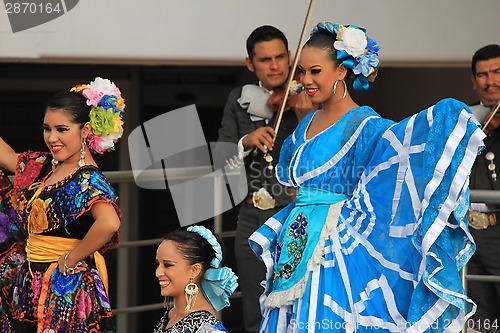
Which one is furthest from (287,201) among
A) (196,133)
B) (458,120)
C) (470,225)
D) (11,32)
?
(196,133)

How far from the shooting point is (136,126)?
7.31 m

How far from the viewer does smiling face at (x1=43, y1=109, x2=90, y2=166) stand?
3361 mm

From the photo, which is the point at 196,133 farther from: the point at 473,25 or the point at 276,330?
the point at 276,330

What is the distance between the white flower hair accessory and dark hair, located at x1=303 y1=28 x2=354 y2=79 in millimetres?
664

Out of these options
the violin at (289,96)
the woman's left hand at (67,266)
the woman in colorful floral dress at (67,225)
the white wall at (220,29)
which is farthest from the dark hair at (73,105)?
the white wall at (220,29)

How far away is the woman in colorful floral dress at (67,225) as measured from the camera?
3312 millimetres

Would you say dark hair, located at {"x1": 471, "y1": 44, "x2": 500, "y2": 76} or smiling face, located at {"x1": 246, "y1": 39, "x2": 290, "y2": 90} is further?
dark hair, located at {"x1": 471, "y1": 44, "x2": 500, "y2": 76}

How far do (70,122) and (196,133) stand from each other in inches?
147

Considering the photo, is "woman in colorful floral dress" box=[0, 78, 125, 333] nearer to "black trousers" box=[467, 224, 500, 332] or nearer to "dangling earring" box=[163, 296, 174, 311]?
"dangling earring" box=[163, 296, 174, 311]

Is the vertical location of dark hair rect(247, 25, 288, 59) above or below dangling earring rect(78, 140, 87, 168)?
above

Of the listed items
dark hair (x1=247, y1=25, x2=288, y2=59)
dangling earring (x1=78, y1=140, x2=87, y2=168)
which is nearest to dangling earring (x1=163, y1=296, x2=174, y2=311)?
dangling earring (x1=78, y1=140, x2=87, y2=168)

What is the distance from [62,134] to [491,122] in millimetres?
1800

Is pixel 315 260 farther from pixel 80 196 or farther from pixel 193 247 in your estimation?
pixel 80 196

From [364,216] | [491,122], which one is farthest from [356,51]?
[491,122]
